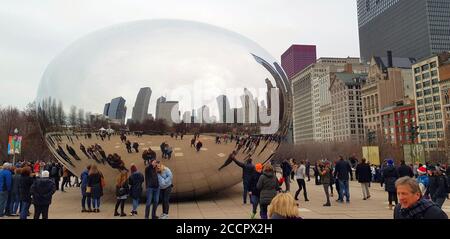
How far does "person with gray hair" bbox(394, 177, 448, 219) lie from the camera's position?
3.17 meters

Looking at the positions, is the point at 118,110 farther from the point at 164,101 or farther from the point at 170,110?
the point at 170,110

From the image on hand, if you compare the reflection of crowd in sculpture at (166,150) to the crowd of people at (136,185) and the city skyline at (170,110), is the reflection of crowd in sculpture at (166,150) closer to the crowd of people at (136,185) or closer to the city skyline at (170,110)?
the crowd of people at (136,185)

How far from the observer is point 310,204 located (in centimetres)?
1221

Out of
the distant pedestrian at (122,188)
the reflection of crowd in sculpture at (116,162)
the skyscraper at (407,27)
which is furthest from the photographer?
the skyscraper at (407,27)

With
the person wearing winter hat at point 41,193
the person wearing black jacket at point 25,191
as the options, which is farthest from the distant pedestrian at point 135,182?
the person wearing black jacket at point 25,191

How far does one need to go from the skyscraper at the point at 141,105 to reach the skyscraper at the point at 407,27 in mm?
159002

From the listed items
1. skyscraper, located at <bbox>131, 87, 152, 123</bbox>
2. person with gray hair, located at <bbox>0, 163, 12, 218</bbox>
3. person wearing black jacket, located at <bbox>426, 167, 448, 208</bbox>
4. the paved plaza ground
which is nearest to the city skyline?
skyscraper, located at <bbox>131, 87, 152, 123</bbox>

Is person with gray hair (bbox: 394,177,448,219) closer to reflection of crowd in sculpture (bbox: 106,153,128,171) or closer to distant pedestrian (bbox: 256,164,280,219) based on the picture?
distant pedestrian (bbox: 256,164,280,219)

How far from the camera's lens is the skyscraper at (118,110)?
10.1m

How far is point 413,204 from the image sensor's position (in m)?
3.36

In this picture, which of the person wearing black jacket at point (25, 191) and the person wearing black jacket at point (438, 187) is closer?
the person wearing black jacket at point (25, 191)

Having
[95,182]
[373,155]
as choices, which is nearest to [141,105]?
[95,182]

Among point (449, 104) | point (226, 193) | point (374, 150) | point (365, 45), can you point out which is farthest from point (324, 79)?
point (226, 193)

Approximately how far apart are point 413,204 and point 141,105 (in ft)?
25.7
